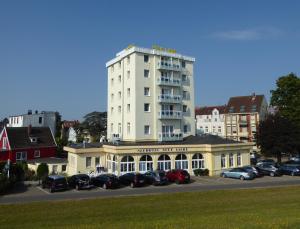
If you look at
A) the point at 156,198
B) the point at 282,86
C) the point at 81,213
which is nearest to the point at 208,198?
the point at 156,198

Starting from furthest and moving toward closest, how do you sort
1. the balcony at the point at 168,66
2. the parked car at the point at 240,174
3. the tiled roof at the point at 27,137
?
the tiled roof at the point at 27,137
the balcony at the point at 168,66
the parked car at the point at 240,174

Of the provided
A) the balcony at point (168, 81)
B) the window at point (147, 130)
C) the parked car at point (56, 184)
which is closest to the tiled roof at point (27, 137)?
the window at point (147, 130)

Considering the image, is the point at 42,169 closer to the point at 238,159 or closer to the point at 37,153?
the point at 37,153

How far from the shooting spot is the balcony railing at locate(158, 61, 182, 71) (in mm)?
52375

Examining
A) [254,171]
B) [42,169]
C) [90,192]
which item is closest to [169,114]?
[254,171]

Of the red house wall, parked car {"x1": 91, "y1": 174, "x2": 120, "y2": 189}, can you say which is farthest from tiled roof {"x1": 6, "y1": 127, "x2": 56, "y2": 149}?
parked car {"x1": 91, "y1": 174, "x2": 120, "y2": 189}

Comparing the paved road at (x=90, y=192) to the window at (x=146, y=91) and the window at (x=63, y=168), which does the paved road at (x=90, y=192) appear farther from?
the window at (x=146, y=91)

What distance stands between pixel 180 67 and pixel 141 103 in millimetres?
10135

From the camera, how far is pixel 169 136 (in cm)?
5106

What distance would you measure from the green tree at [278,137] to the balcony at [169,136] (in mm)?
15449

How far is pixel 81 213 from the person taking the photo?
2069 cm

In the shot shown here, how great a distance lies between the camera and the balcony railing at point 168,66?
52.4 m

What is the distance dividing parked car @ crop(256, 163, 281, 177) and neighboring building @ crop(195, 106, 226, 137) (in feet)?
146

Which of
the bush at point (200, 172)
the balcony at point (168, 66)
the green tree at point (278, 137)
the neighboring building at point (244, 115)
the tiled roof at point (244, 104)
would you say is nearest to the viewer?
the bush at point (200, 172)
